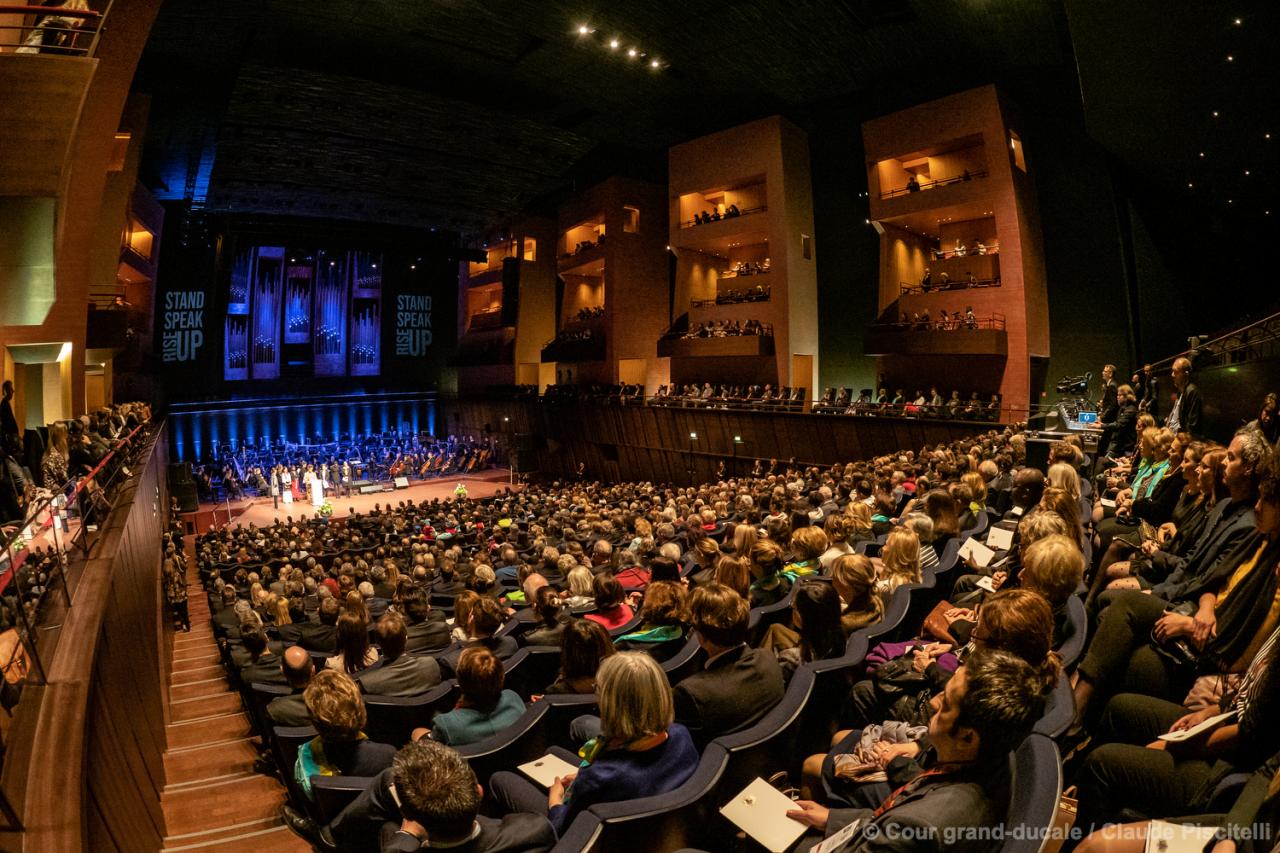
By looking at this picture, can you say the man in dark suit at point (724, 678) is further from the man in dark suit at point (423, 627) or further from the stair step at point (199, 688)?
the stair step at point (199, 688)

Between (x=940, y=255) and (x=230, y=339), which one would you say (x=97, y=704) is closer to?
(x=940, y=255)

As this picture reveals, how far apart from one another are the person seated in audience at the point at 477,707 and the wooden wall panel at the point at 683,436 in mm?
13027

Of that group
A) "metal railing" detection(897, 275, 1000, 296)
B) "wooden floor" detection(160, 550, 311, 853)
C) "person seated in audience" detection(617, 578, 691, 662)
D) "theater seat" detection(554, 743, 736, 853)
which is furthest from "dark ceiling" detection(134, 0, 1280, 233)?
"wooden floor" detection(160, 550, 311, 853)

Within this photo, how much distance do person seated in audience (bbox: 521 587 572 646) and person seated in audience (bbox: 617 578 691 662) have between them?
0.60 metres

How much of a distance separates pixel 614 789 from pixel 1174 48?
11.1 m

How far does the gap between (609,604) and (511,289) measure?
26.0 m

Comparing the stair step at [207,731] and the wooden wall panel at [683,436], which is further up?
the wooden wall panel at [683,436]

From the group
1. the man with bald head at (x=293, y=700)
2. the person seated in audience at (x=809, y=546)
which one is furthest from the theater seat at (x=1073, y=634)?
the man with bald head at (x=293, y=700)

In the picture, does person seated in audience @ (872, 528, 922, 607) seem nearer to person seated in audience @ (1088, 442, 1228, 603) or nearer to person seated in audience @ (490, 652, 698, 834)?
person seated in audience @ (1088, 442, 1228, 603)

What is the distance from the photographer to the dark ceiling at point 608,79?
32.3 feet

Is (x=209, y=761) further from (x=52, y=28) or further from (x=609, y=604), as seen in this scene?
(x=52, y=28)

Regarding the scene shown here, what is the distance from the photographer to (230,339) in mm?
28344

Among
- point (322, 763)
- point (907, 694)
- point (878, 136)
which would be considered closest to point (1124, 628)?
point (907, 694)

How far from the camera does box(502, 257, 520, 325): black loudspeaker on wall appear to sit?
2859 cm
